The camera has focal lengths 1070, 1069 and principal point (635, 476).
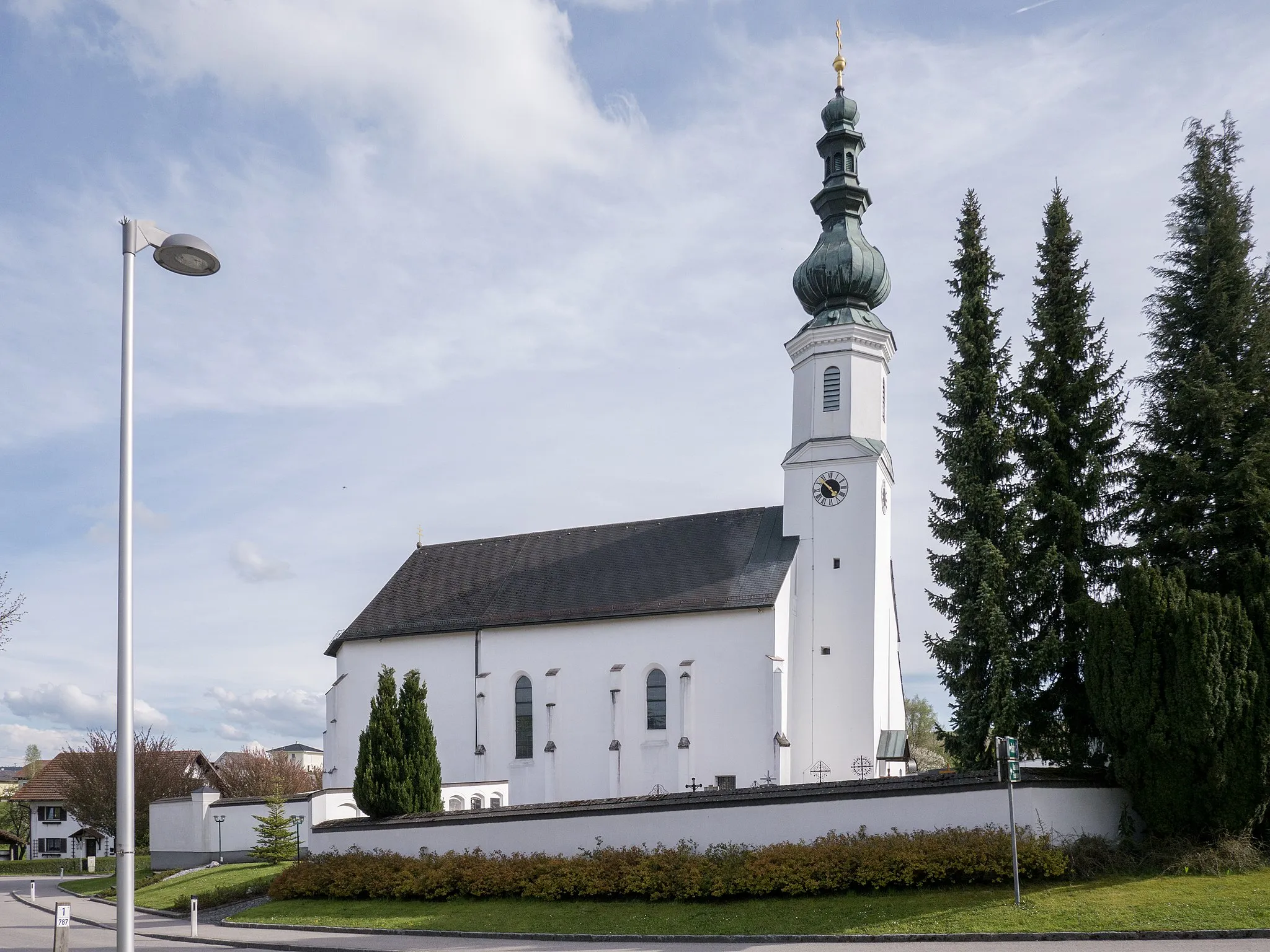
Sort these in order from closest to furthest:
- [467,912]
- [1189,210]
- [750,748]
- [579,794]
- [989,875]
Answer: [989,875]
[467,912]
[1189,210]
[750,748]
[579,794]

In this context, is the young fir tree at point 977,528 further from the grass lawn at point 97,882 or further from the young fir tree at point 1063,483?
the grass lawn at point 97,882

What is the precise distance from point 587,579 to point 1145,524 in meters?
20.4

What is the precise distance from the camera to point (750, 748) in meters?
33.1

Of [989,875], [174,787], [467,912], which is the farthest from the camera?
[174,787]

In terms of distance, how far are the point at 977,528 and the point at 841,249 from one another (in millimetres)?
16286

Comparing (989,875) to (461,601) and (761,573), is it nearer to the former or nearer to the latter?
(761,573)

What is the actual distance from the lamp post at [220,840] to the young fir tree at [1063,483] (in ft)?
84.5

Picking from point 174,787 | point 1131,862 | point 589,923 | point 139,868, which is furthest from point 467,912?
point 174,787

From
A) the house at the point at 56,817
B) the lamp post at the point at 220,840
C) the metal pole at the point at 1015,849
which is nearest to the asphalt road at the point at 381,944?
the metal pole at the point at 1015,849

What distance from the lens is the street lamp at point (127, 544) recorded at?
9.85m

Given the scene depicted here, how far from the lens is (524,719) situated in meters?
37.2

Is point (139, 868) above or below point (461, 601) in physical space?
below

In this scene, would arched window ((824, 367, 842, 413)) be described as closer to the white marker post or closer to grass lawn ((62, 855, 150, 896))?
grass lawn ((62, 855, 150, 896))

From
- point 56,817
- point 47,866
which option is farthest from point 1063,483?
point 56,817
